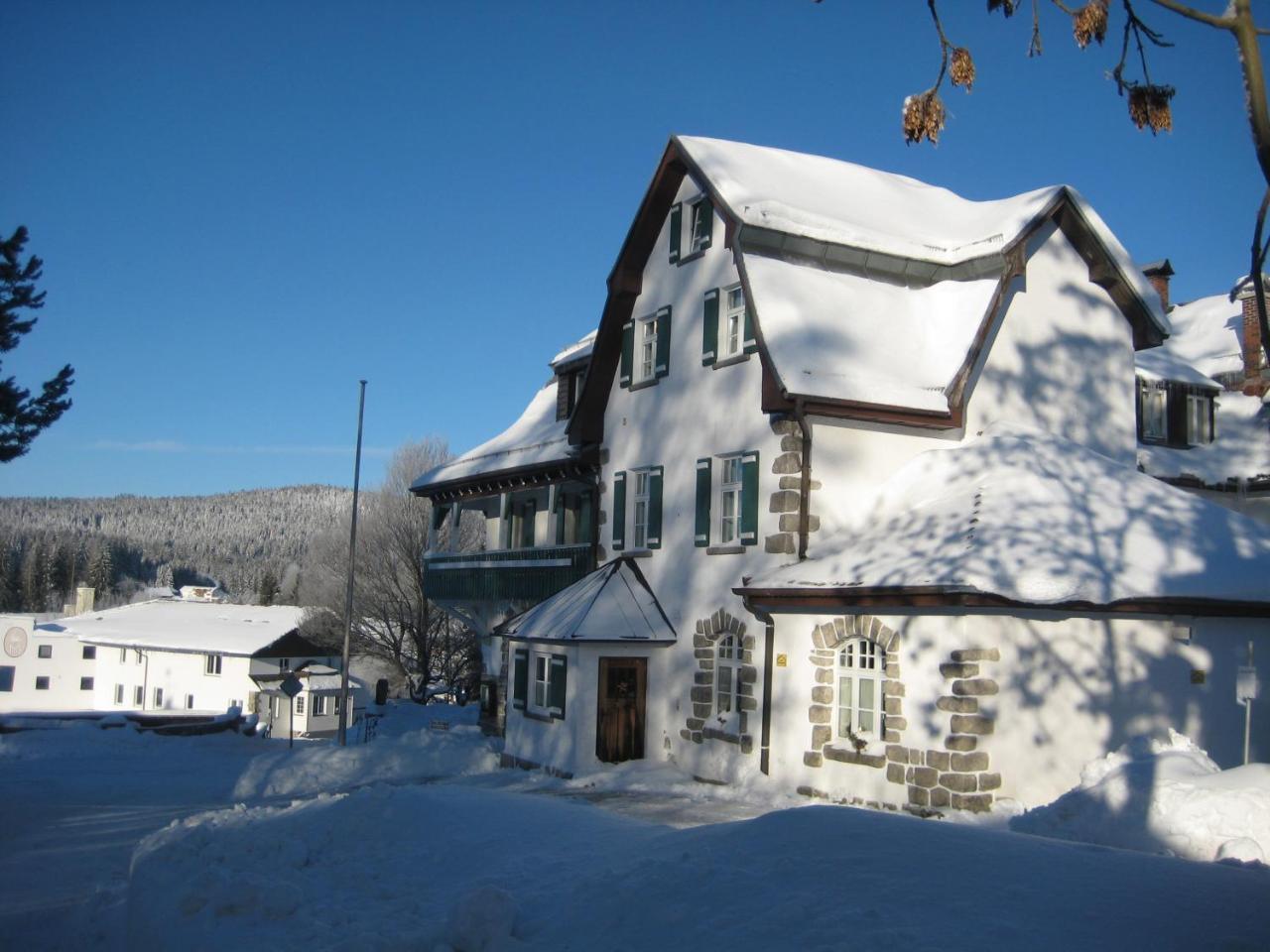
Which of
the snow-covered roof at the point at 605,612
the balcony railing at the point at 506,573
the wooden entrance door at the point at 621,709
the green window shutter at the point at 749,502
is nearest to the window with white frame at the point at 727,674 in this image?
the snow-covered roof at the point at 605,612

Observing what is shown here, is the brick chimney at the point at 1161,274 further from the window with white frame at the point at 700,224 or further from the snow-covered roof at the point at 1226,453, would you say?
the window with white frame at the point at 700,224

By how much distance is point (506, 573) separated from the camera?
28594 mm

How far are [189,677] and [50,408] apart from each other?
159 feet

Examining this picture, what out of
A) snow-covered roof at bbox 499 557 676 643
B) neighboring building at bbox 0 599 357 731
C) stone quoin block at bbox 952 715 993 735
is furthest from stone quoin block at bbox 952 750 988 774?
neighboring building at bbox 0 599 357 731

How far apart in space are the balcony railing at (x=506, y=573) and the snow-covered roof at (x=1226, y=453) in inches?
486

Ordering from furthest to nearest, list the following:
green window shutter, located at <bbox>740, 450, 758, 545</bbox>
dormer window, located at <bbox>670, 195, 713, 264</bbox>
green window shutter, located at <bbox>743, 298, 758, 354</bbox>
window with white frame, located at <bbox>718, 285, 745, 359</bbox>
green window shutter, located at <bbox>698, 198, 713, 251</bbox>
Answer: dormer window, located at <bbox>670, 195, 713, 264</bbox> → green window shutter, located at <bbox>698, 198, 713, 251</bbox> → window with white frame, located at <bbox>718, 285, 745, 359</bbox> → green window shutter, located at <bbox>743, 298, 758, 354</bbox> → green window shutter, located at <bbox>740, 450, 758, 545</bbox>

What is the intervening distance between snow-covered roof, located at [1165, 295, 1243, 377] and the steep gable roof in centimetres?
865

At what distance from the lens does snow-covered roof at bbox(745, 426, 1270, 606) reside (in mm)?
15281

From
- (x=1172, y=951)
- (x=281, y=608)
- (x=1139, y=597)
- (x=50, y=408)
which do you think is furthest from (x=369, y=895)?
(x=281, y=608)

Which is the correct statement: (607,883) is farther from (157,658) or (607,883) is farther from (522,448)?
(157,658)

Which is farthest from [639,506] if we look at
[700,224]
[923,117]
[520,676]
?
[923,117]

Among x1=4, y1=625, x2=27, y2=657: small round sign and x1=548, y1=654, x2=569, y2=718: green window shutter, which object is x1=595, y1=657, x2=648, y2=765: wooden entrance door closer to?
x1=548, y1=654, x2=569, y2=718: green window shutter

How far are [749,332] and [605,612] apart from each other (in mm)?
5736

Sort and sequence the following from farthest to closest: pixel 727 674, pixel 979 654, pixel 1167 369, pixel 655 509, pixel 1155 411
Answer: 1. pixel 1155 411
2. pixel 1167 369
3. pixel 655 509
4. pixel 727 674
5. pixel 979 654
